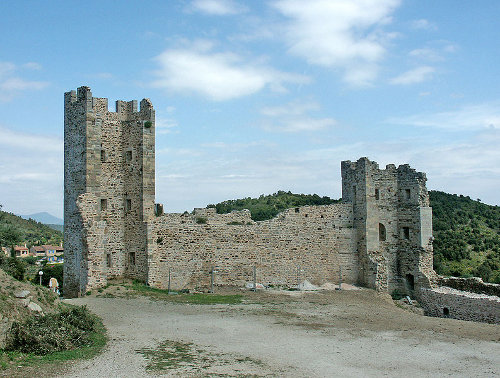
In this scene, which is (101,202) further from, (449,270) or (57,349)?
(449,270)

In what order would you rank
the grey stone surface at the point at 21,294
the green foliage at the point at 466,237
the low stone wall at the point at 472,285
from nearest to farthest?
1. the grey stone surface at the point at 21,294
2. the low stone wall at the point at 472,285
3. the green foliage at the point at 466,237

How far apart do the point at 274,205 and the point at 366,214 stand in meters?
18.1

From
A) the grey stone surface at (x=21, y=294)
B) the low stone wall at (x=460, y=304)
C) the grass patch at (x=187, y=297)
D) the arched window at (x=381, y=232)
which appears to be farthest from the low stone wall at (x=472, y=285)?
the grey stone surface at (x=21, y=294)

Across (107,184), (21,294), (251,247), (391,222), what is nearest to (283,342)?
(21,294)

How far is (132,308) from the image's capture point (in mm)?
16703

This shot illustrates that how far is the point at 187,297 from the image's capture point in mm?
19312

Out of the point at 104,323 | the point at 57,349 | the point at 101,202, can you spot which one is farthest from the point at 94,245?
the point at 57,349

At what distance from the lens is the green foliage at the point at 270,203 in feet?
131

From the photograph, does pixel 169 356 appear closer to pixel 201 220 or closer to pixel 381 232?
pixel 201 220

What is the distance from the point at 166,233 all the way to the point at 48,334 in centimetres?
1046

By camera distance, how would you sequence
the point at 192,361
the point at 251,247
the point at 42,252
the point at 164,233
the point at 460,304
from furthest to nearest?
the point at 42,252 < the point at 251,247 < the point at 164,233 < the point at 460,304 < the point at 192,361

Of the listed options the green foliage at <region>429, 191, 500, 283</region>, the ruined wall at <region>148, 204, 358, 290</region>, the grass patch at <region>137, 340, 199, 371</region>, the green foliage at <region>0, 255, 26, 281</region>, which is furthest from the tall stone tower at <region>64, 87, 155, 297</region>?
the green foliage at <region>429, 191, 500, 283</region>

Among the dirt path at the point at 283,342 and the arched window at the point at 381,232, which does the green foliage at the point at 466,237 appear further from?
the dirt path at the point at 283,342

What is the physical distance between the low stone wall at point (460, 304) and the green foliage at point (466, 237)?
11.1 meters
